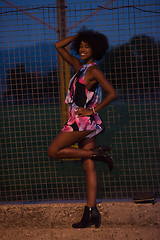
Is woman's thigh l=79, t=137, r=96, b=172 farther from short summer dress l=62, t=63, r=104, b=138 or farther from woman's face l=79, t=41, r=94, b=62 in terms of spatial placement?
woman's face l=79, t=41, r=94, b=62

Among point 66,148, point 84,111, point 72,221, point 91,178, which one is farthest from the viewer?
point 72,221

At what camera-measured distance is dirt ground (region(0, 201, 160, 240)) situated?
12.4ft

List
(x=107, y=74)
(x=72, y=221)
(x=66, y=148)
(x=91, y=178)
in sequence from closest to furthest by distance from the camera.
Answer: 1. (x=66, y=148)
2. (x=91, y=178)
3. (x=72, y=221)
4. (x=107, y=74)

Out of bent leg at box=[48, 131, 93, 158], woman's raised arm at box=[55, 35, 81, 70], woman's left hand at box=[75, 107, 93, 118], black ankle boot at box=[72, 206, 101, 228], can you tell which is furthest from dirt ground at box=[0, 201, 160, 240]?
woman's raised arm at box=[55, 35, 81, 70]

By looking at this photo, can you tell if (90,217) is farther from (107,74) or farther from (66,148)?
(107,74)

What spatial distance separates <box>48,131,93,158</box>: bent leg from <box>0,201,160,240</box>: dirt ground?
767mm

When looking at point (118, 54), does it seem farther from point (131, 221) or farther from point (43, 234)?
point (43, 234)

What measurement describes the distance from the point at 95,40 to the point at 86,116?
825mm

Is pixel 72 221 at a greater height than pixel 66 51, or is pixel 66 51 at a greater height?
pixel 66 51

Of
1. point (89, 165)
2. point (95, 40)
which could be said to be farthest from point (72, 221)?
point (95, 40)

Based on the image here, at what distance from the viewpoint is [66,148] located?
368 cm

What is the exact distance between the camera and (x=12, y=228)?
4.09 metres

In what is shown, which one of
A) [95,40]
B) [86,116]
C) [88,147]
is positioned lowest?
[88,147]

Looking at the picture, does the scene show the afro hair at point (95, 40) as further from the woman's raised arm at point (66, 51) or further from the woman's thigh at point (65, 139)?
the woman's thigh at point (65, 139)
